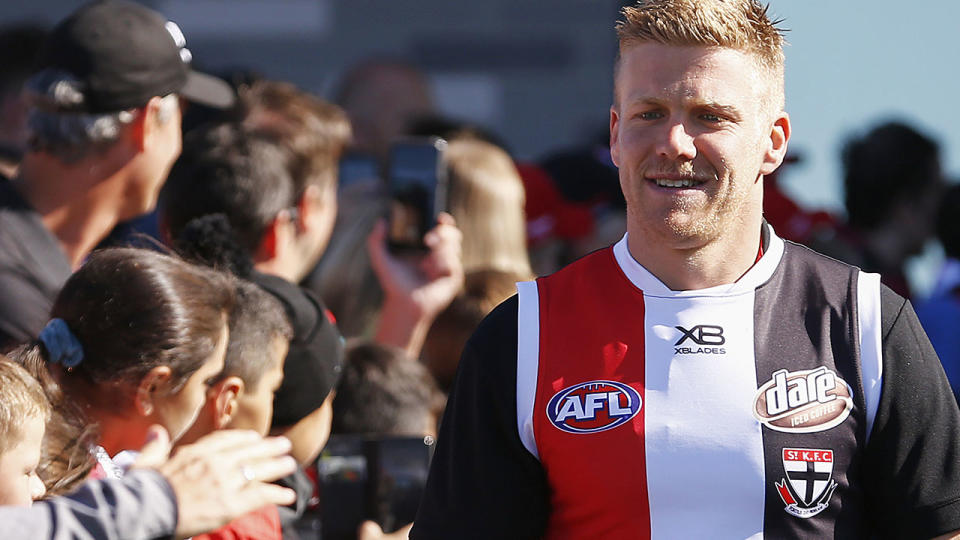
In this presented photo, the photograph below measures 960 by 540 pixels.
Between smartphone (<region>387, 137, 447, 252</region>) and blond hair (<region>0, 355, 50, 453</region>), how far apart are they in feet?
5.70

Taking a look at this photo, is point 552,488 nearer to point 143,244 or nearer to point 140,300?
point 140,300

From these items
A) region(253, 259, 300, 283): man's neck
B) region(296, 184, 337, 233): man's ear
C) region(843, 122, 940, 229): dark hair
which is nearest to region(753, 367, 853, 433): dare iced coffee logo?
region(253, 259, 300, 283): man's neck

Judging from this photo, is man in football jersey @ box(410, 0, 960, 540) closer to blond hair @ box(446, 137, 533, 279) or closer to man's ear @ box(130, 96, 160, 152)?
man's ear @ box(130, 96, 160, 152)

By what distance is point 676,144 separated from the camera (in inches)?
84.0

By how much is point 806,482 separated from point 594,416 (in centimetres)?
34

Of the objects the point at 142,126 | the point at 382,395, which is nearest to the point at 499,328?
the point at 382,395

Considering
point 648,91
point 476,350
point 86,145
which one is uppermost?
point 648,91

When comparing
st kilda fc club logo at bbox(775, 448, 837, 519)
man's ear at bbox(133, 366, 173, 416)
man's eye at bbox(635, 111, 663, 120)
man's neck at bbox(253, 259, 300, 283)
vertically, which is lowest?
man's neck at bbox(253, 259, 300, 283)

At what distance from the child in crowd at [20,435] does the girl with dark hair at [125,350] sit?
24 cm

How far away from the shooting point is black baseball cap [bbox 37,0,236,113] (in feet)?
10.9

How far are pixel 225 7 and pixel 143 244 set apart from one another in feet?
10.7

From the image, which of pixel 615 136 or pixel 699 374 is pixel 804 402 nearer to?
pixel 699 374

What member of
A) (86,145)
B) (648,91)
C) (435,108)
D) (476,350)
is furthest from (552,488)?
(435,108)

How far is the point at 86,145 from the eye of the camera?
11.0 feet
